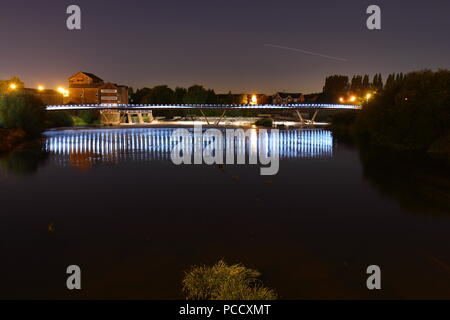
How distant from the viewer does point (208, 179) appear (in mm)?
25922

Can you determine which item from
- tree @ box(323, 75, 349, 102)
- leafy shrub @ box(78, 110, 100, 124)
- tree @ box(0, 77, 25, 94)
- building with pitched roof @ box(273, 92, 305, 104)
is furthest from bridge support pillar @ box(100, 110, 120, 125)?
tree @ box(323, 75, 349, 102)

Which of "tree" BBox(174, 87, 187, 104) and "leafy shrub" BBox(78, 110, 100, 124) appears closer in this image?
"leafy shrub" BBox(78, 110, 100, 124)

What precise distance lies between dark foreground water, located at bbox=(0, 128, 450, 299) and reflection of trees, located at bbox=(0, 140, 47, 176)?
0.50 meters

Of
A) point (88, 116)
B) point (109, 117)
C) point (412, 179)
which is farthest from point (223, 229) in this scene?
point (109, 117)

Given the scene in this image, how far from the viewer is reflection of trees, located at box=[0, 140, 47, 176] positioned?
29.5m

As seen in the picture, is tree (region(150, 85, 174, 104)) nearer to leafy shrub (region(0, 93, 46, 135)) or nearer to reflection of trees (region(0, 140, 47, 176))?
leafy shrub (region(0, 93, 46, 135))

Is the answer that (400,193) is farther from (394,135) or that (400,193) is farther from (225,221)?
(394,135)

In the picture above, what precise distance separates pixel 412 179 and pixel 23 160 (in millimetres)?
31652

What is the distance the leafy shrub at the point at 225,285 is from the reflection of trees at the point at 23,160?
75.0ft

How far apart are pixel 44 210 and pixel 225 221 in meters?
8.73

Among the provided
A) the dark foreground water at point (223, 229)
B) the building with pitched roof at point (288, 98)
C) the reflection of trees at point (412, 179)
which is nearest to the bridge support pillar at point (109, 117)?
the dark foreground water at point (223, 229)
